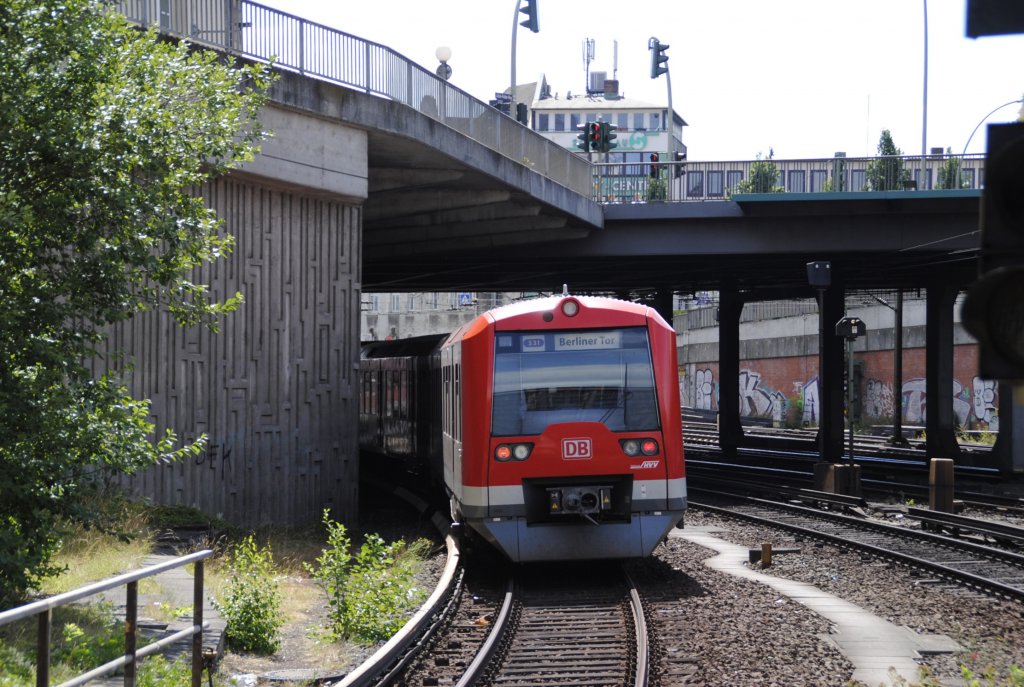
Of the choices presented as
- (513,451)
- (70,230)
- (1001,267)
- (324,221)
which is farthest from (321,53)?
A: (1001,267)

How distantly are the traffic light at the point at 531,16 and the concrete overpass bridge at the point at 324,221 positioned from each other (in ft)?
10.3

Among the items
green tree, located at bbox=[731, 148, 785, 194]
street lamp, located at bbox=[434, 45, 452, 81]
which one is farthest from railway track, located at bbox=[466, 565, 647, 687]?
street lamp, located at bbox=[434, 45, 452, 81]

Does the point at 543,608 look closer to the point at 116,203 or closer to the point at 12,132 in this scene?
the point at 116,203

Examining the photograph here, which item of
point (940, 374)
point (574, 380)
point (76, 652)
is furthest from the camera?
point (940, 374)

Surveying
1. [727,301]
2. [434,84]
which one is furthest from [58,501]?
[727,301]

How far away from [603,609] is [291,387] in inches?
327

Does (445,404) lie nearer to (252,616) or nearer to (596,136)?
(252,616)

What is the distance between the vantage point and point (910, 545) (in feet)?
52.6

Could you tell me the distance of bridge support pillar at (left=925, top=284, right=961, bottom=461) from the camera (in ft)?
116

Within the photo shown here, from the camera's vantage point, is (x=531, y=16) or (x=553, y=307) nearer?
(x=553, y=307)

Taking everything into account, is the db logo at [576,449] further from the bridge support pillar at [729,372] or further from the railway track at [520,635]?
the bridge support pillar at [729,372]

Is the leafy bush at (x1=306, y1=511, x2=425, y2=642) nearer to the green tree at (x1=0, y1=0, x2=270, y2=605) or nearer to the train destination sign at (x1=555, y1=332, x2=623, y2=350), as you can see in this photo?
the green tree at (x1=0, y1=0, x2=270, y2=605)

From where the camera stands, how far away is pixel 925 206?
2706 cm

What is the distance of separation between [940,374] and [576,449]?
2649 centimetres
